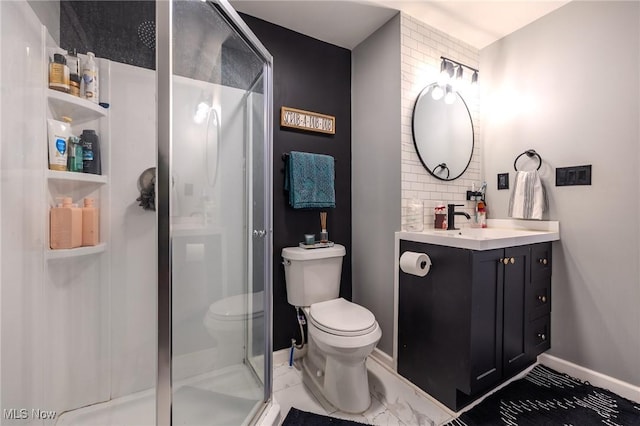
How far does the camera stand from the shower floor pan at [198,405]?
1.21 meters

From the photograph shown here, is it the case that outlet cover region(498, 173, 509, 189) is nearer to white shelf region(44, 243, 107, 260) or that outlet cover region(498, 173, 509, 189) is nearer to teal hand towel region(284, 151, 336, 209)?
teal hand towel region(284, 151, 336, 209)

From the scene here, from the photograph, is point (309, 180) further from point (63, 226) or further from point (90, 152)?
point (63, 226)

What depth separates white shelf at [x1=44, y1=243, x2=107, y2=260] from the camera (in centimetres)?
121

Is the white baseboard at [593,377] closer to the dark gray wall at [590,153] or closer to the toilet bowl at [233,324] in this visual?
the dark gray wall at [590,153]

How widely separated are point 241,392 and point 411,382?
1001 mm

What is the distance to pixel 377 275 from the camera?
6.41 feet

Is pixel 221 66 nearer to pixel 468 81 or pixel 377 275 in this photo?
pixel 377 275

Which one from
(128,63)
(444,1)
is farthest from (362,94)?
(128,63)

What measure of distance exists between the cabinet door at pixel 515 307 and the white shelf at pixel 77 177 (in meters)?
2.16

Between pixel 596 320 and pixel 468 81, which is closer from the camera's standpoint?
pixel 596 320

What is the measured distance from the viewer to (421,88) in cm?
188

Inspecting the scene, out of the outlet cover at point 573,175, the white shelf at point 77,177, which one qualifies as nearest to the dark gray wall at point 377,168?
the outlet cover at point 573,175

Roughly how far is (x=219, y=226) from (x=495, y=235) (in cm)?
177

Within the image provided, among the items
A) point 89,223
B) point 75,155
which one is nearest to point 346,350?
point 89,223
